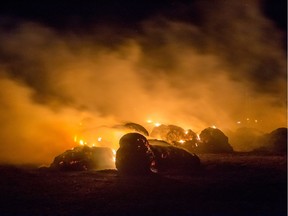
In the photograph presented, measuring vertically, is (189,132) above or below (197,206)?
above

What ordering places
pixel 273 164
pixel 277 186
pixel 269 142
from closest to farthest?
1. pixel 277 186
2. pixel 273 164
3. pixel 269 142

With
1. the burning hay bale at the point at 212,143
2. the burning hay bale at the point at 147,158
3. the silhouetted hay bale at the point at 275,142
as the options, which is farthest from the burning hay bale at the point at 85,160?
the silhouetted hay bale at the point at 275,142

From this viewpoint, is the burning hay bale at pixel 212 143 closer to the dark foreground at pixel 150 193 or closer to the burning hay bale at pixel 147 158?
the burning hay bale at pixel 147 158

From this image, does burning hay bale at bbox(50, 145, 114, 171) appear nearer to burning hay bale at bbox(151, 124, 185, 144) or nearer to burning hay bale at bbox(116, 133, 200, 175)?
burning hay bale at bbox(116, 133, 200, 175)

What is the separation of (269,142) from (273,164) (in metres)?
10.5

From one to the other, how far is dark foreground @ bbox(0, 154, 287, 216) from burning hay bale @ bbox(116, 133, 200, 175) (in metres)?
0.83

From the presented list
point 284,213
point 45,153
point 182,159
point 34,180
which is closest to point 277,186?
point 284,213

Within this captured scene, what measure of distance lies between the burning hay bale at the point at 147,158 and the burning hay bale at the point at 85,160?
269cm

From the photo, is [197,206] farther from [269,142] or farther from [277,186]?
[269,142]

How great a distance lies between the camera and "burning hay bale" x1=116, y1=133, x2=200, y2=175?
1811cm

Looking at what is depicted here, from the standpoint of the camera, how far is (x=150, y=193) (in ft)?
43.1

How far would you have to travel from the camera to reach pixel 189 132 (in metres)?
29.0

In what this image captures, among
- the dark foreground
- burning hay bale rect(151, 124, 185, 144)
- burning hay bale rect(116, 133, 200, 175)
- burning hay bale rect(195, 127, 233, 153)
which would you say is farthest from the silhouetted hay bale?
the dark foreground

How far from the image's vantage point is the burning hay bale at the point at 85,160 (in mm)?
20891
